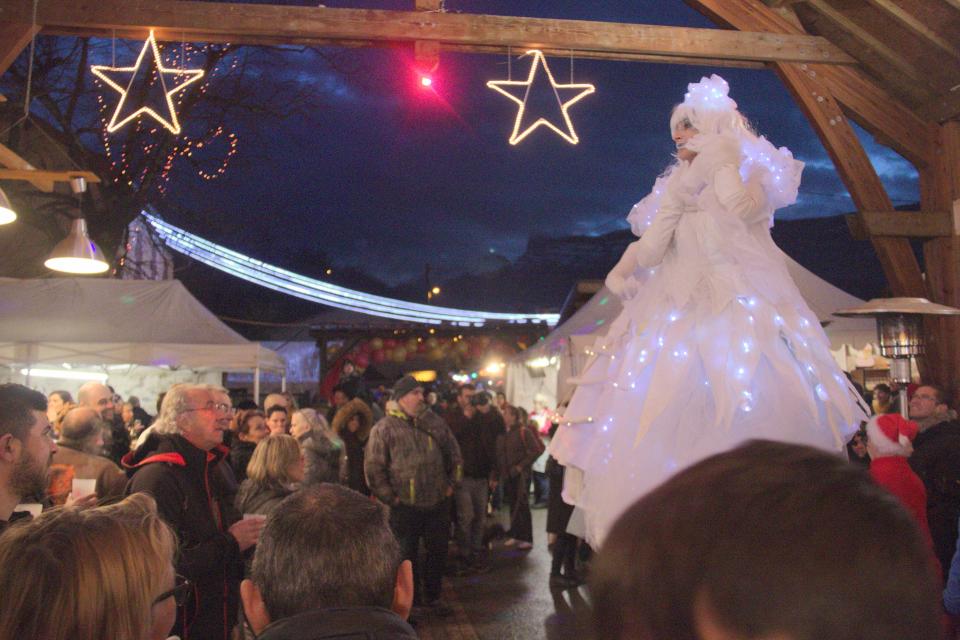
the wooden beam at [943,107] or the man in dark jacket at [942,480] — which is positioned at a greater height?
the wooden beam at [943,107]

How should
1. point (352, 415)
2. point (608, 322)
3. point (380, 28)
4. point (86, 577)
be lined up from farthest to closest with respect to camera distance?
point (608, 322), point (352, 415), point (380, 28), point (86, 577)

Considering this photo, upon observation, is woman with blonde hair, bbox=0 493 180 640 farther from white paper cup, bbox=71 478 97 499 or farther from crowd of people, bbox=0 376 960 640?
white paper cup, bbox=71 478 97 499

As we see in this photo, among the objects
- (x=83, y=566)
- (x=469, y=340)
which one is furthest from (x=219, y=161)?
(x=83, y=566)

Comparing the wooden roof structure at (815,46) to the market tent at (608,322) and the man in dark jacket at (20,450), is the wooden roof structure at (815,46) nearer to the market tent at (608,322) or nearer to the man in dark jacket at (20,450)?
the market tent at (608,322)

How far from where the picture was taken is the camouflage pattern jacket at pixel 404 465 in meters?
6.81

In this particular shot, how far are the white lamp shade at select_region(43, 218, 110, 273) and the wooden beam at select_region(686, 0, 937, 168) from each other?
19.5ft

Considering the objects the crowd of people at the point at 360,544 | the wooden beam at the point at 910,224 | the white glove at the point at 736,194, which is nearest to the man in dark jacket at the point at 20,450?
the crowd of people at the point at 360,544

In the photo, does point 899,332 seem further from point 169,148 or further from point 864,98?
point 169,148

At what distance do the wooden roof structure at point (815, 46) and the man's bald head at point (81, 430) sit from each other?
3.04 metres

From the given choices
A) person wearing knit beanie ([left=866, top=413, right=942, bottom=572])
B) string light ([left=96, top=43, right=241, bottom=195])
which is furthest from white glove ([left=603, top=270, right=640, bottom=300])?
string light ([left=96, top=43, right=241, bottom=195])

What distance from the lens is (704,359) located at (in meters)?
3.41

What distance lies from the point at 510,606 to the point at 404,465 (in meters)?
1.61

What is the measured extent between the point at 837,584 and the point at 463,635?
235 inches

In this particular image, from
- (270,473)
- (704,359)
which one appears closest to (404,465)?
(270,473)
